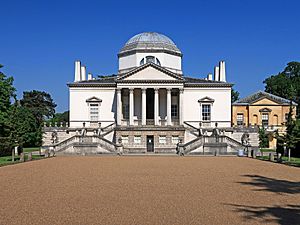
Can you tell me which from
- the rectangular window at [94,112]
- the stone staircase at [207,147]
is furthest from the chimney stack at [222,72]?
the rectangular window at [94,112]

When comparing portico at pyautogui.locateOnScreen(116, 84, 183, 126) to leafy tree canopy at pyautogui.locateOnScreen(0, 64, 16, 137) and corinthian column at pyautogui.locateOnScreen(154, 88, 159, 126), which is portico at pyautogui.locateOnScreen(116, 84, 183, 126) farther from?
leafy tree canopy at pyautogui.locateOnScreen(0, 64, 16, 137)

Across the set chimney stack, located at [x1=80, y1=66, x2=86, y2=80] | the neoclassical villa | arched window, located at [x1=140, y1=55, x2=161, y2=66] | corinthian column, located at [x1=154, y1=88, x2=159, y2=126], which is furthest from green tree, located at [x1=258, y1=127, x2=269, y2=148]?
chimney stack, located at [x1=80, y1=66, x2=86, y2=80]

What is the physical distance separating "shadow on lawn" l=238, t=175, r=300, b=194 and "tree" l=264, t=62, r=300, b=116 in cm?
7105

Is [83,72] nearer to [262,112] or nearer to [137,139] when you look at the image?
[137,139]

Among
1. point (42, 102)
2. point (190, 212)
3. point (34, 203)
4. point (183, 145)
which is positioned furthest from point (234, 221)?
point (42, 102)

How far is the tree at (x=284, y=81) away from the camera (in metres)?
94.5

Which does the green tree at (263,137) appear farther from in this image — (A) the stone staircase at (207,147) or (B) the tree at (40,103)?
(B) the tree at (40,103)

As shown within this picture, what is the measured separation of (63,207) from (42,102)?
95.8m

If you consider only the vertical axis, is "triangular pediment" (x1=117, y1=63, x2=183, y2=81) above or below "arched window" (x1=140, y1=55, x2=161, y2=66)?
below

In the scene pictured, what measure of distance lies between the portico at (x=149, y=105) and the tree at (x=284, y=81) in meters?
39.7

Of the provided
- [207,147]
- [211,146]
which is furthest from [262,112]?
[207,147]

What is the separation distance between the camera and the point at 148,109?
5997cm

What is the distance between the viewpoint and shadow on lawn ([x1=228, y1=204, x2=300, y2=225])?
1098 centimetres

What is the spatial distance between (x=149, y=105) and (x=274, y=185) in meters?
41.7
